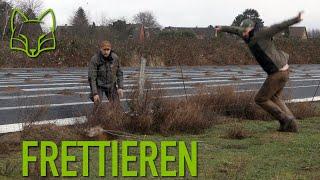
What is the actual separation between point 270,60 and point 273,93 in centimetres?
68

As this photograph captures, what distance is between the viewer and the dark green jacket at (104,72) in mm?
9570

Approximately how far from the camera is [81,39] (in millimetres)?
33688

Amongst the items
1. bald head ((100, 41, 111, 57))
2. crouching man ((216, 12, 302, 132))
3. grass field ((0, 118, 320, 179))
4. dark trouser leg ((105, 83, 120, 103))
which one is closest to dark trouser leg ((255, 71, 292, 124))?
crouching man ((216, 12, 302, 132))

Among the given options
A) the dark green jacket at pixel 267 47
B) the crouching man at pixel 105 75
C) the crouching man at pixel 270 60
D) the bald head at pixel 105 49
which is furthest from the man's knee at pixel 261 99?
the bald head at pixel 105 49

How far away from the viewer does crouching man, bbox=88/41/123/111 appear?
9547 millimetres

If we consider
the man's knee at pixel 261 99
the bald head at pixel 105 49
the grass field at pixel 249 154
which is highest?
the bald head at pixel 105 49

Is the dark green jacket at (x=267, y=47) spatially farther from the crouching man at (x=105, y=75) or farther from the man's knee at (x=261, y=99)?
the crouching man at (x=105, y=75)

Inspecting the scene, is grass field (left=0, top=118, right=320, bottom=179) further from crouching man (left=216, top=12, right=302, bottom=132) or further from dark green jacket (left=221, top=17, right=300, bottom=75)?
dark green jacket (left=221, top=17, right=300, bottom=75)

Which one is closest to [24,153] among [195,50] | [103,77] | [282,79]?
[103,77]

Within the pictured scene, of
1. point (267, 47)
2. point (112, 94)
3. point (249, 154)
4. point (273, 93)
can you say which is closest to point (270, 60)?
point (267, 47)

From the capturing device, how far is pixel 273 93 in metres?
9.44

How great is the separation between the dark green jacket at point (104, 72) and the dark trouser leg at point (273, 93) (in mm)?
2546

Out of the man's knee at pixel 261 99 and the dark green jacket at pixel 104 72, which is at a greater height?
the dark green jacket at pixel 104 72

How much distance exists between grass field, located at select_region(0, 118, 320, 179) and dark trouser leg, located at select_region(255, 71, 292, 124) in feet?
1.15
